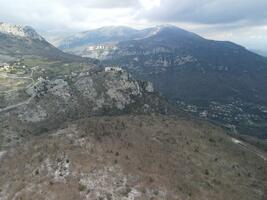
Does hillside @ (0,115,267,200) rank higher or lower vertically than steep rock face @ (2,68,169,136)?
higher

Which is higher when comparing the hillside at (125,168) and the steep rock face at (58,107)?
the hillside at (125,168)

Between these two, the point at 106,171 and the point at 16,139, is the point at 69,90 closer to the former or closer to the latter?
the point at 16,139

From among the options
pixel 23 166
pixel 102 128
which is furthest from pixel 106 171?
pixel 102 128

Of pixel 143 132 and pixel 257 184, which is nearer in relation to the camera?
pixel 257 184

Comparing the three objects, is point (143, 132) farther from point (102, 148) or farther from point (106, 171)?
point (106, 171)

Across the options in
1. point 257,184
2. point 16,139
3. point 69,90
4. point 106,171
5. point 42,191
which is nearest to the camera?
point 42,191

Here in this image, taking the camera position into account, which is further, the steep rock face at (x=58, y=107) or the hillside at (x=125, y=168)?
the steep rock face at (x=58, y=107)

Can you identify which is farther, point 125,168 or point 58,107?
point 58,107

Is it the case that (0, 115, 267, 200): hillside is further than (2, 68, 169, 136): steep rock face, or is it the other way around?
(2, 68, 169, 136): steep rock face

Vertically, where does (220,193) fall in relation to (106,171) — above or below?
below

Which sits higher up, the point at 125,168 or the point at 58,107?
the point at 125,168

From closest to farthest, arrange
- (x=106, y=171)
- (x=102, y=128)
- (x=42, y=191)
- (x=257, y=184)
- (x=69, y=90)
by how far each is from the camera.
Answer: (x=42, y=191) → (x=106, y=171) → (x=257, y=184) → (x=102, y=128) → (x=69, y=90)
